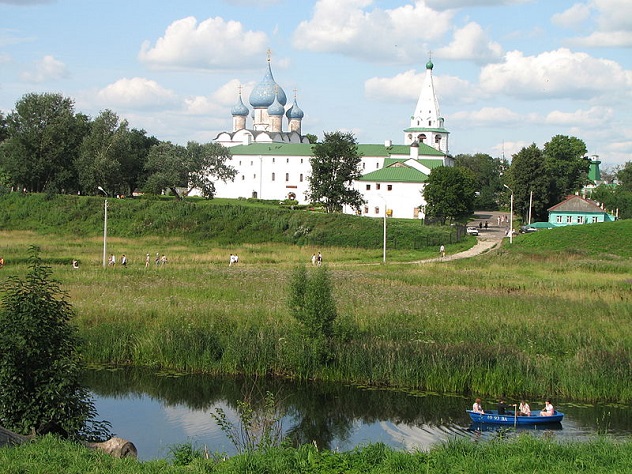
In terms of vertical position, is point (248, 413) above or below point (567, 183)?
below

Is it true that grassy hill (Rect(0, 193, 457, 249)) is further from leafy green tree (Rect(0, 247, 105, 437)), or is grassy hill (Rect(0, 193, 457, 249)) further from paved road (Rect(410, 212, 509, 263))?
leafy green tree (Rect(0, 247, 105, 437))

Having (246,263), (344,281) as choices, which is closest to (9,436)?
(344,281)

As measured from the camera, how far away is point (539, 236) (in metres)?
62.3

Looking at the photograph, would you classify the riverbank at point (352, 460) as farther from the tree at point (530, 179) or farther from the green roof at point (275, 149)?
the green roof at point (275, 149)

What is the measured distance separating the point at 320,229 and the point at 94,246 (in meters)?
18.8

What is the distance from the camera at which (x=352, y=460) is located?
13383 millimetres

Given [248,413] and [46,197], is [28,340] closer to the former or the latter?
[248,413]

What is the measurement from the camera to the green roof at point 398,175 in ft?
299

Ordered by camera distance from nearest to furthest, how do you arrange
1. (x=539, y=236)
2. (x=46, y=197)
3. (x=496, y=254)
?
(x=496, y=254) → (x=539, y=236) → (x=46, y=197)

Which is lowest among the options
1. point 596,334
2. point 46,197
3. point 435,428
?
point 435,428

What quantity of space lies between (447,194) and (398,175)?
12069 millimetres

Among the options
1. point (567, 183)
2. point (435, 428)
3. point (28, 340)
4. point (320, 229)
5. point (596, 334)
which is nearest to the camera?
point (28, 340)

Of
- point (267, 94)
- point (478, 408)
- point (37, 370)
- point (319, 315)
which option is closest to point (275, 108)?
point (267, 94)

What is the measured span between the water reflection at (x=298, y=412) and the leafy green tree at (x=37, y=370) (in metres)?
2.51
